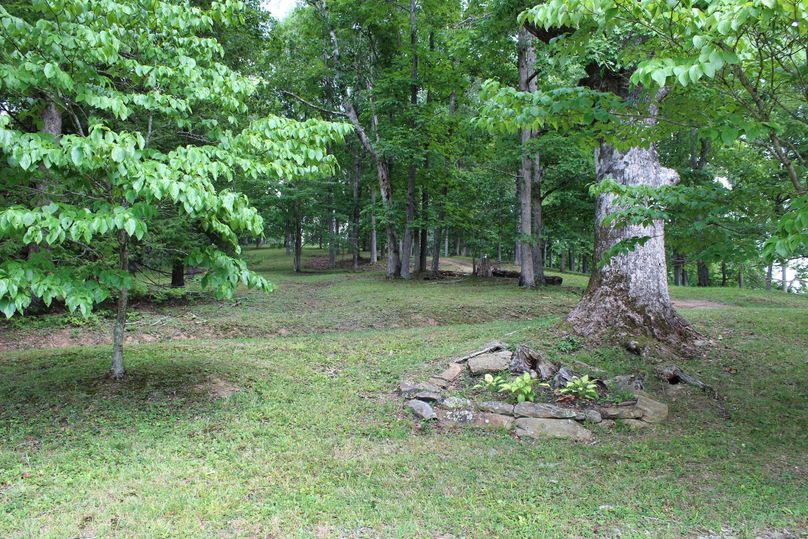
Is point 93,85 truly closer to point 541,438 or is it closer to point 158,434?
point 158,434

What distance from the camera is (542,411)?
483 cm

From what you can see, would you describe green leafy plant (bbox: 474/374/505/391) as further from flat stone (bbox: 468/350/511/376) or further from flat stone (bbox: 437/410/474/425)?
flat stone (bbox: 437/410/474/425)

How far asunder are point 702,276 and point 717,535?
2411 cm

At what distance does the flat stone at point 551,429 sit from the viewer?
14.8ft

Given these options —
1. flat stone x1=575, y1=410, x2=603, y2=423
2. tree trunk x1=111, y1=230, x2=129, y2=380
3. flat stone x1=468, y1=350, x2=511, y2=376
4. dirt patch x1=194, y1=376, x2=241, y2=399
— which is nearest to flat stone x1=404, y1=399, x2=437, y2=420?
flat stone x1=468, y1=350, x2=511, y2=376

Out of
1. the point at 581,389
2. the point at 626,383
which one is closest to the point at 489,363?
the point at 581,389

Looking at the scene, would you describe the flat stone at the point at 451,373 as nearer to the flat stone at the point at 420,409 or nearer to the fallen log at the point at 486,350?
the fallen log at the point at 486,350

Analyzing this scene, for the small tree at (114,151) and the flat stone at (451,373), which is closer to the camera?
the small tree at (114,151)

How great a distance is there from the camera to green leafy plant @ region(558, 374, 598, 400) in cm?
514

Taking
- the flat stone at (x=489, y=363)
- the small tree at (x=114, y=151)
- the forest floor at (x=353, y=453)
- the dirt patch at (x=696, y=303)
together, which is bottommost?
the forest floor at (x=353, y=453)

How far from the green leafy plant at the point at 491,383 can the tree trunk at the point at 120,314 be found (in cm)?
391

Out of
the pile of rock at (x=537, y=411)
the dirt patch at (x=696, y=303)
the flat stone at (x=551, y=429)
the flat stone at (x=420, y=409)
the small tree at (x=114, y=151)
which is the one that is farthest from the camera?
the dirt patch at (x=696, y=303)

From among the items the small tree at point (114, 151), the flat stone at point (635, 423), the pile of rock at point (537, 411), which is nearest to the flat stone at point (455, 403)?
the pile of rock at point (537, 411)

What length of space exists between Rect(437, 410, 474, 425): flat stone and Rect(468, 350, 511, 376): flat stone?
3.18ft
